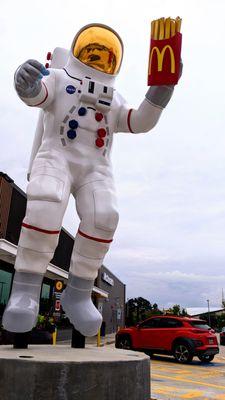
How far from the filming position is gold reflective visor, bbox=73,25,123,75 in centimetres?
412

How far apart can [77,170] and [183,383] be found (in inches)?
174

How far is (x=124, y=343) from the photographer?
1178cm

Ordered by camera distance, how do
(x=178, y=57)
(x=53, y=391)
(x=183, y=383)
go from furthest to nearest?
(x=183, y=383)
(x=178, y=57)
(x=53, y=391)

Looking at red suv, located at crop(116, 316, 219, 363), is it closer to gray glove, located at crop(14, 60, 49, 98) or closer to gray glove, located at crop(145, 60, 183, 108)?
gray glove, located at crop(145, 60, 183, 108)

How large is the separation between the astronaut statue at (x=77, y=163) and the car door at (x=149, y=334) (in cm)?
769

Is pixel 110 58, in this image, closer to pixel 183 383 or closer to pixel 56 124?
pixel 56 124

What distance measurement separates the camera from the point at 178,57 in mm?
3773

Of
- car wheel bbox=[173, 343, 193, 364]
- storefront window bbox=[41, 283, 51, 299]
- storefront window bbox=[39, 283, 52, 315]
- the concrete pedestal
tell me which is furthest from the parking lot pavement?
storefront window bbox=[41, 283, 51, 299]

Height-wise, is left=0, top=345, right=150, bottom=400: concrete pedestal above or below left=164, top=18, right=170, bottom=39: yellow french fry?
below

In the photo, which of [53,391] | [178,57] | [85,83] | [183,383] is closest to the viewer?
[53,391]

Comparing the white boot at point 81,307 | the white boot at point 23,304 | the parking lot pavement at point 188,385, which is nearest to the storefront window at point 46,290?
→ the parking lot pavement at point 188,385

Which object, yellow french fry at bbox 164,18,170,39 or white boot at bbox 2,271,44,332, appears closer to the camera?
white boot at bbox 2,271,44,332

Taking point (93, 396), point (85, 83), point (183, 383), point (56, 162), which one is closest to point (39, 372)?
point (93, 396)

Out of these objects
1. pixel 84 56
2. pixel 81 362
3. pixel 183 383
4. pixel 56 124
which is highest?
pixel 84 56
